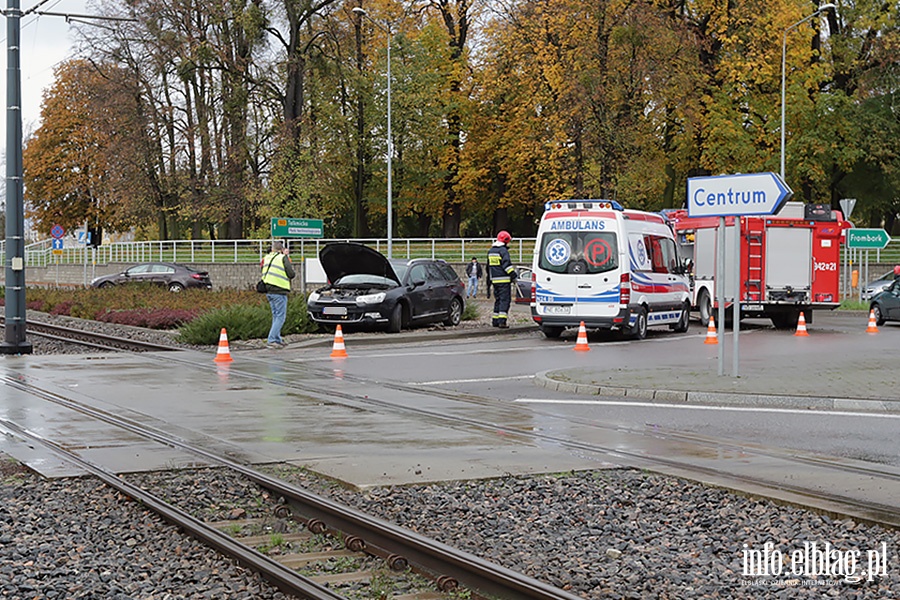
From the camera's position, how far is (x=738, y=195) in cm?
1460

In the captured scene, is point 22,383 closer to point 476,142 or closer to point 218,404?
point 218,404

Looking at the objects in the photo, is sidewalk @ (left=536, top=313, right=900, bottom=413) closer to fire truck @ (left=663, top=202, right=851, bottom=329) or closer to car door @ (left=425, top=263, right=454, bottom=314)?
car door @ (left=425, top=263, right=454, bottom=314)

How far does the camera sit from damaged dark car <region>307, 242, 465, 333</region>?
23656mm

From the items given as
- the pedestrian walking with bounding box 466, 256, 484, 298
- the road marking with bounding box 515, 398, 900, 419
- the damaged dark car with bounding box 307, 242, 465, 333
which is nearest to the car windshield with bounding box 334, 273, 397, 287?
the damaged dark car with bounding box 307, 242, 465, 333

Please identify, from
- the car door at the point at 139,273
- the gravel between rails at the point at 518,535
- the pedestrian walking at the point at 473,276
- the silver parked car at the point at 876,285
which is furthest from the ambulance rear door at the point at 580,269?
the car door at the point at 139,273

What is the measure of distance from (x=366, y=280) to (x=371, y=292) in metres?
0.39

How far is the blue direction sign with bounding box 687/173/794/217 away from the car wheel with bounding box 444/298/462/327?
11731 mm

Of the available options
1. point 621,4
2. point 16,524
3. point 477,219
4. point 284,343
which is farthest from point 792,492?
point 477,219

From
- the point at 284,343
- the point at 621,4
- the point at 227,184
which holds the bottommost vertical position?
the point at 284,343

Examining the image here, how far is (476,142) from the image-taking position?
56406 millimetres

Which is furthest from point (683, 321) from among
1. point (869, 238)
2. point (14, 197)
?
point (14, 197)

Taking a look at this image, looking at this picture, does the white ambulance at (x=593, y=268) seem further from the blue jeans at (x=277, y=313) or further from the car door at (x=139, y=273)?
the car door at (x=139, y=273)

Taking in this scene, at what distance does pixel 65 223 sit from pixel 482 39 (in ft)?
108

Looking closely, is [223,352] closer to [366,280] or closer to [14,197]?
[14,197]
